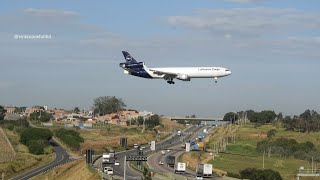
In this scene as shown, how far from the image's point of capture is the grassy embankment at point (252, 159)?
109356mm

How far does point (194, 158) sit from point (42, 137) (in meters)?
50.0

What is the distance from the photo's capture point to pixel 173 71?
9850 cm

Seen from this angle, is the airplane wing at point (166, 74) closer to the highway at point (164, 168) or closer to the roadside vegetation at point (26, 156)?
the highway at point (164, 168)

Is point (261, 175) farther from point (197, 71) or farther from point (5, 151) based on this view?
point (5, 151)

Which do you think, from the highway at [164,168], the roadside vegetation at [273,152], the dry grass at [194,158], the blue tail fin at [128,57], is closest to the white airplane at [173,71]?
the blue tail fin at [128,57]

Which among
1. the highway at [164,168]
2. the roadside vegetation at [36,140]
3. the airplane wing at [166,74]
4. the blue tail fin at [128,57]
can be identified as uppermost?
the blue tail fin at [128,57]

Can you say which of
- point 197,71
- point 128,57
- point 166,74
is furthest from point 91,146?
point 197,71

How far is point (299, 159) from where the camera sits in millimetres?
135375

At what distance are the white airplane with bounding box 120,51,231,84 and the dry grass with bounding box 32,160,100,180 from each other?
60.6 ft

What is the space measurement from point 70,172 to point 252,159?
43.3m

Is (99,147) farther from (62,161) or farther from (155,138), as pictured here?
(155,138)

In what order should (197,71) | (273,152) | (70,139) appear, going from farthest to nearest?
(70,139)
(273,152)
(197,71)

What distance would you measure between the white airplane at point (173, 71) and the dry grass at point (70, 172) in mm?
18462

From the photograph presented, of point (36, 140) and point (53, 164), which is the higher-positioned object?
point (36, 140)
